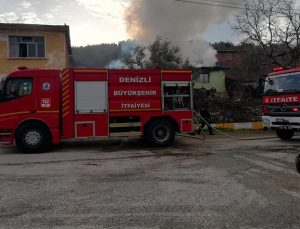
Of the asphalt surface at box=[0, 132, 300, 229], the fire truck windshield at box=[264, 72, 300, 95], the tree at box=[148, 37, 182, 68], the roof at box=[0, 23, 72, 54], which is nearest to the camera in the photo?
the asphalt surface at box=[0, 132, 300, 229]

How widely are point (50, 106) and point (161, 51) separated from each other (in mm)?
34549

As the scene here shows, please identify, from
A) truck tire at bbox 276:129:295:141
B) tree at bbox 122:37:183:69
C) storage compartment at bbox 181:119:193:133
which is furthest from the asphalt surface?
tree at bbox 122:37:183:69

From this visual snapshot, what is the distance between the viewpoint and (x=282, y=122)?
14758 millimetres

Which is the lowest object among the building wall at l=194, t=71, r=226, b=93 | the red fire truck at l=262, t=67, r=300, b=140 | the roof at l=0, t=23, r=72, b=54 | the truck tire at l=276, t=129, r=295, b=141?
the truck tire at l=276, t=129, r=295, b=141

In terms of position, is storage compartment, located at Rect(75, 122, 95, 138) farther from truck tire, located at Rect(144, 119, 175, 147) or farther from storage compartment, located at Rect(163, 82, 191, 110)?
storage compartment, located at Rect(163, 82, 191, 110)

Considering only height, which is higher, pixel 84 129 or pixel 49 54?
pixel 49 54

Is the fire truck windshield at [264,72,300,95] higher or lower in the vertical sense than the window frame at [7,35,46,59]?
lower

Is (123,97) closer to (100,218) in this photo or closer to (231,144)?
(231,144)

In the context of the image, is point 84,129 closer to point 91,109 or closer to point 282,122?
point 91,109

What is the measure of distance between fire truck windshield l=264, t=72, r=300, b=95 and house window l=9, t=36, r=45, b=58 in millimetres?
16109

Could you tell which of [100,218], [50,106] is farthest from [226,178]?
[50,106]

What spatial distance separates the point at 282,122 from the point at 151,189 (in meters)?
8.65

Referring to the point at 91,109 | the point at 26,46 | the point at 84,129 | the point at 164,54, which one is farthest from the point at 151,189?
the point at 164,54

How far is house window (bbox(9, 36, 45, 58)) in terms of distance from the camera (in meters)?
26.1
